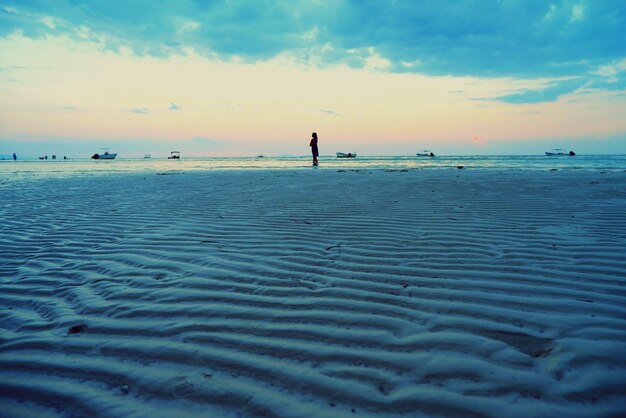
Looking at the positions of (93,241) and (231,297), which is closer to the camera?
(231,297)

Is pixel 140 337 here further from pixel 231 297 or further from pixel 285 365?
pixel 285 365

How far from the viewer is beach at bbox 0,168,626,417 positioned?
5.70 ft

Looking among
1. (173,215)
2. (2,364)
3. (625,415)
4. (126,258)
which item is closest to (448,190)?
(173,215)

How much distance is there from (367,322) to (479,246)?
7.35 feet

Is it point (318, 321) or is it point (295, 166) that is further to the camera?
point (295, 166)

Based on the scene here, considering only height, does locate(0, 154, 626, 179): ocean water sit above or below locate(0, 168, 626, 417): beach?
above

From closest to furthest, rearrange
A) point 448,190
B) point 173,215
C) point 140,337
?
point 140,337
point 173,215
point 448,190

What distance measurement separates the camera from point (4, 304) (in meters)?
2.93

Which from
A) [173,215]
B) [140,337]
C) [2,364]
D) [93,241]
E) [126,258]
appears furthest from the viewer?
[173,215]

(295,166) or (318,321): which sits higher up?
(295,166)

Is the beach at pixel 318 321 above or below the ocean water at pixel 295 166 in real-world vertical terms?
below

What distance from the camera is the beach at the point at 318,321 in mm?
1738

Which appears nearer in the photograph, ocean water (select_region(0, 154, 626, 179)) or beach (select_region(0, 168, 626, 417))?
beach (select_region(0, 168, 626, 417))

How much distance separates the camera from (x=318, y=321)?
2445 millimetres
